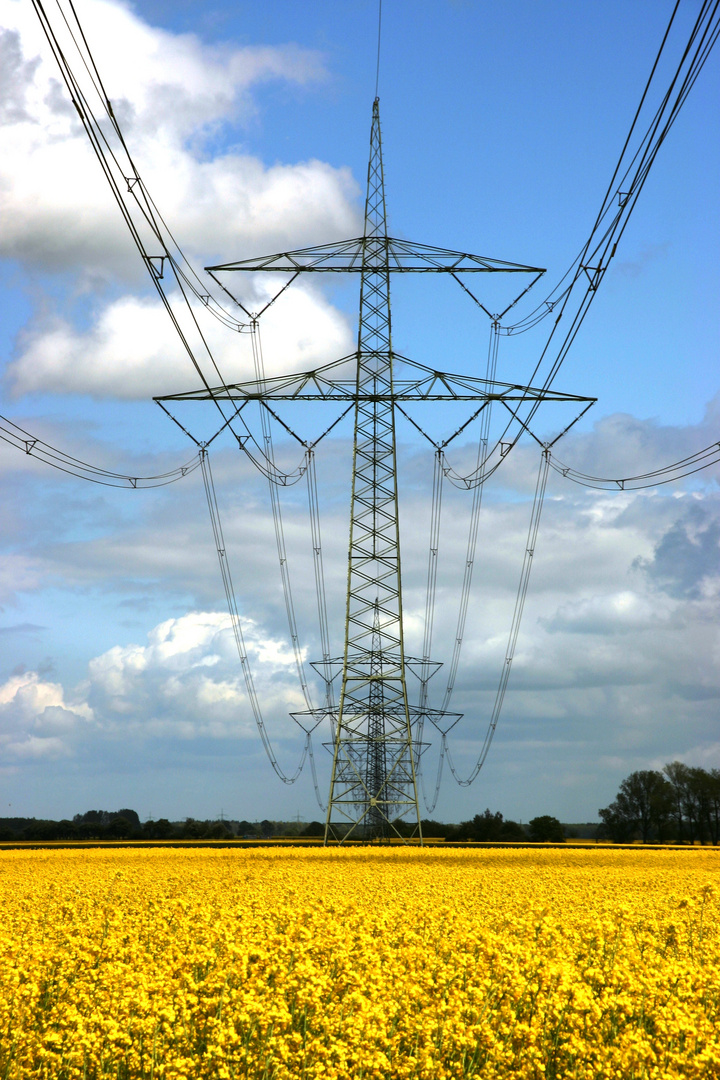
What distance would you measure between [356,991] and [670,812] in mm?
122149

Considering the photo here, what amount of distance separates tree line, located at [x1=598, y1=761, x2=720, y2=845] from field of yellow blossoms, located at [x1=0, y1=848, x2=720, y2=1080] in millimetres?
108897

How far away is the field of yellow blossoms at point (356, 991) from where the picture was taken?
9.84 metres

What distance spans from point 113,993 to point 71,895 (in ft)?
44.6

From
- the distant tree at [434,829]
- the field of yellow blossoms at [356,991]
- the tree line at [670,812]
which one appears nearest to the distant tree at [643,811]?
the tree line at [670,812]

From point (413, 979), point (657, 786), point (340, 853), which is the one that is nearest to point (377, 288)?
point (340, 853)

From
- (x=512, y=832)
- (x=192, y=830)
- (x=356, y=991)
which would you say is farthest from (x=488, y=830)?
(x=356, y=991)

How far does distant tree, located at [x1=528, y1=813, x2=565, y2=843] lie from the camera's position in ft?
284

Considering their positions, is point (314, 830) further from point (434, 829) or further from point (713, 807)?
point (713, 807)

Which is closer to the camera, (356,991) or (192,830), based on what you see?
(356,991)

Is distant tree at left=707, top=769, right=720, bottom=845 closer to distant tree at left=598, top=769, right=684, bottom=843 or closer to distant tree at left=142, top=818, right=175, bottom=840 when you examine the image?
distant tree at left=598, top=769, right=684, bottom=843

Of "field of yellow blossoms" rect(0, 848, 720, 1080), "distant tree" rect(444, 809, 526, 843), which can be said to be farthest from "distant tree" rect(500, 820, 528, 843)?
"field of yellow blossoms" rect(0, 848, 720, 1080)

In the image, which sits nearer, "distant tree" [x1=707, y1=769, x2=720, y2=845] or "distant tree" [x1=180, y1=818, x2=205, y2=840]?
"distant tree" [x1=180, y1=818, x2=205, y2=840]

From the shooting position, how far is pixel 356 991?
11.0m

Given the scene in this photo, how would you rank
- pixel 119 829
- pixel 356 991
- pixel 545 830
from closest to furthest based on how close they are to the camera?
pixel 356 991 < pixel 545 830 < pixel 119 829
